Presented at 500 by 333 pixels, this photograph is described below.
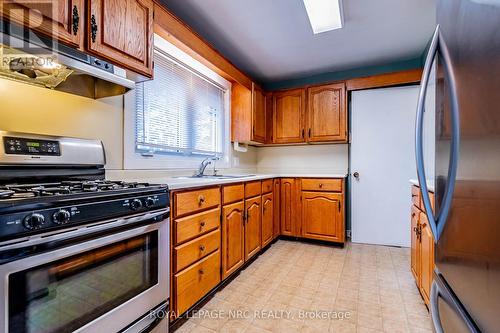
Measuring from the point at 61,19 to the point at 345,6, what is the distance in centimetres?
196

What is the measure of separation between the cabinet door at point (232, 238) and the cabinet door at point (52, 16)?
1389 millimetres

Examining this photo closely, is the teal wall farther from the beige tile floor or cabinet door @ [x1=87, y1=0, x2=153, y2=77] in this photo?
cabinet door @ [x1=87, y1=0, x2=153, y2=77]

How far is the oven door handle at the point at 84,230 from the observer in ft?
2.56

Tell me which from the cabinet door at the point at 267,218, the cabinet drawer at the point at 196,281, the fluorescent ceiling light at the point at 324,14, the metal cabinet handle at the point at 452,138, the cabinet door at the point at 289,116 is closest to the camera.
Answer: the metal cabinet handle at the point at 452,138

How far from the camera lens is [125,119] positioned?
1.77 metres

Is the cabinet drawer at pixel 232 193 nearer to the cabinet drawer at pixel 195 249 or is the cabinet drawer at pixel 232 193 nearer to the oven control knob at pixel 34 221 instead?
the cabinet drawer at pixel 195 249

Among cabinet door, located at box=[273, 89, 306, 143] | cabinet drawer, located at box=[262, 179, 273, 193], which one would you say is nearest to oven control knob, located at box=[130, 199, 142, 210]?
cabinet drawer, located at box=[262, 179, 273, 193]

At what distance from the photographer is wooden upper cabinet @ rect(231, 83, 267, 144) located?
3.16 meters

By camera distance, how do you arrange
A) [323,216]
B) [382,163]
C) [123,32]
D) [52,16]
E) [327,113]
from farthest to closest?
[327,113]
[382,163]
[323,216]
[123,32]
[52,16]

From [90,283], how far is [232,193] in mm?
1247

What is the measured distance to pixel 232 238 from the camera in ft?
6.95

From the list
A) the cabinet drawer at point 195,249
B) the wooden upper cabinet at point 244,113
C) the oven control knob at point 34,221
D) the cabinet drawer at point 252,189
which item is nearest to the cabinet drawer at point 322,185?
the cabinet drawer at point 252,189

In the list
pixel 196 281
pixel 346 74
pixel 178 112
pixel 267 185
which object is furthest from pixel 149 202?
pixel 346 74

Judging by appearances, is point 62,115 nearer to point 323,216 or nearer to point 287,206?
point 287,206
